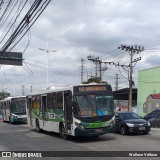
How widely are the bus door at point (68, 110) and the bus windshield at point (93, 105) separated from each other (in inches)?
23.5

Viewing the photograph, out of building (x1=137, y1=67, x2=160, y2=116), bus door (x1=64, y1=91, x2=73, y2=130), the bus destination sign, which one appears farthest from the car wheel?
building (x1=137, y1=67, x2=160, y2=116)

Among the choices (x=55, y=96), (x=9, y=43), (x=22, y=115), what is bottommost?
(x=22, y=115)

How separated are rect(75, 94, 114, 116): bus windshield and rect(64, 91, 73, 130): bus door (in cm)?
60

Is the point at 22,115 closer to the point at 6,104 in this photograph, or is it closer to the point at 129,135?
the point at 6,104

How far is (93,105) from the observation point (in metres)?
18.0

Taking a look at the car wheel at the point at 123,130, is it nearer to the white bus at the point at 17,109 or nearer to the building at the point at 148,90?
the white bus at the point at 17,109

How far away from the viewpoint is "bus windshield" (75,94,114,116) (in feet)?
58.4

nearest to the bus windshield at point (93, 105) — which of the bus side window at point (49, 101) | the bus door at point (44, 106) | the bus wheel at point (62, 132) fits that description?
the bus wheel at point (62, 132)

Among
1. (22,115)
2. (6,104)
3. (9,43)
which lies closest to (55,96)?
(9,43)

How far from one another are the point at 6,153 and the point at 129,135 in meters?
8.29

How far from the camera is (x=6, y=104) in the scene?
4109cm

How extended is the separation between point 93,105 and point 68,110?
1.38m

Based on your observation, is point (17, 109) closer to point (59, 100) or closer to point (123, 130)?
point (59, 100)

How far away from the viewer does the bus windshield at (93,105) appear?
1781cm
